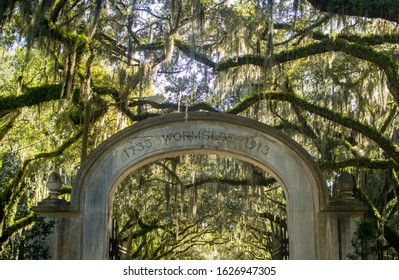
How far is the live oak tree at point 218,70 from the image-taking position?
9.63m

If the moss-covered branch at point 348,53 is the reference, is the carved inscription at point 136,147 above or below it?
below

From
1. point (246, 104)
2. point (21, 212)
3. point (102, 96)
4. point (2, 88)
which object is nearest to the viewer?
point (246, 104)

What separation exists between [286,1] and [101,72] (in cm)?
485

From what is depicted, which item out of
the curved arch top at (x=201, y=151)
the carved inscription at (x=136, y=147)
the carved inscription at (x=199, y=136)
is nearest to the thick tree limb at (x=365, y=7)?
the curved arch top at (x=201, y=151)

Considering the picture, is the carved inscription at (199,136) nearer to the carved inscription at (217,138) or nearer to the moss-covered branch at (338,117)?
the carved inscription at (217,138)

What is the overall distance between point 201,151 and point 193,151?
14 cm

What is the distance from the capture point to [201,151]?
30.6 feet

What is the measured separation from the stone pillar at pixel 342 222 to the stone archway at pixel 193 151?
20mm

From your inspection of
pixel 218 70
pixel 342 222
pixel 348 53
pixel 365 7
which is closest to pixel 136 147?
pixel 218 70

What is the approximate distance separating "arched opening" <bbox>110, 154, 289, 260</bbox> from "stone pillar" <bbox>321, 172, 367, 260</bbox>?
4.60 m

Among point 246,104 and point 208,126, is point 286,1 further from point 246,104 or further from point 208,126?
point 208,126

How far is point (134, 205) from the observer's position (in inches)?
685

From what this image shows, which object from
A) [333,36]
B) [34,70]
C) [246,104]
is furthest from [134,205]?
[333,36]

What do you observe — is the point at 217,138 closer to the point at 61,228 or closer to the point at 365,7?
the point at 61,228
